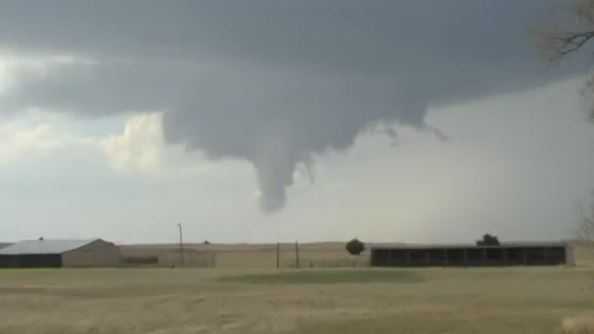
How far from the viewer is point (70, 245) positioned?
132m

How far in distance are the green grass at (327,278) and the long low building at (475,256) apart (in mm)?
25184

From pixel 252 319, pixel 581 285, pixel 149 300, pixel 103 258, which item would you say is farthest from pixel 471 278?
pixel 103 258

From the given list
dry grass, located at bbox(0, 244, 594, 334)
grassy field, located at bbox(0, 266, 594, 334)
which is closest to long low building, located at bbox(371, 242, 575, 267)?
dry grass, located at bbox(0, 244, 594, 334)

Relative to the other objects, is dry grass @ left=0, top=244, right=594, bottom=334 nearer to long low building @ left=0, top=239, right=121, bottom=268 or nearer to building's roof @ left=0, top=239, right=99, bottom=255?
long low building @ left=0, top=239, right=121, bottom=268

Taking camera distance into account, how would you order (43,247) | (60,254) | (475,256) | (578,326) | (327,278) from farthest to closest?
(43,247)
(60,254)
(475,256)
(327,278)
(578,326)

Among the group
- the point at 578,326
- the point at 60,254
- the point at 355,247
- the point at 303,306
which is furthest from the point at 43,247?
the point at 578,326

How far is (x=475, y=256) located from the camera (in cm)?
10488

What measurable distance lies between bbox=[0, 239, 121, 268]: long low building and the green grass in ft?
163

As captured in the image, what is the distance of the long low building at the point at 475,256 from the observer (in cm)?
10150

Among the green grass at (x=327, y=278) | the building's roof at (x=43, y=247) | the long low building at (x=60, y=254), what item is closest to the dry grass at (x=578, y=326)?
the green grass at (x=327, y=278)

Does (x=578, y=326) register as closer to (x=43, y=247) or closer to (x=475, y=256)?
(x=475, y=256)

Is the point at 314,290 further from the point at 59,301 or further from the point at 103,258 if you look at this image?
the point at 103,258

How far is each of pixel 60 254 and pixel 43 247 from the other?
9915 millimetres

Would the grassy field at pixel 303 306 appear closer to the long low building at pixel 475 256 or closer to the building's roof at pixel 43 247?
the long low building at pixel 475 256
